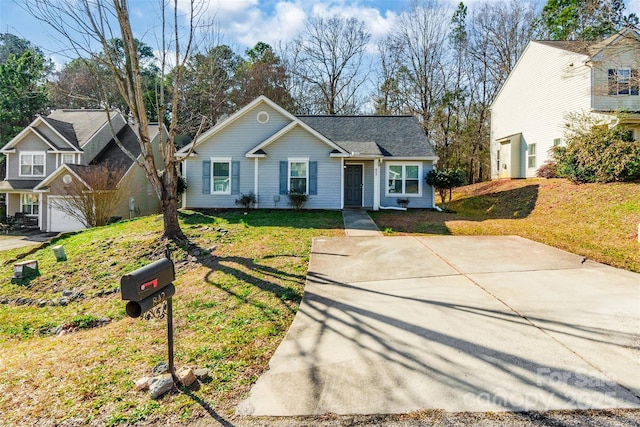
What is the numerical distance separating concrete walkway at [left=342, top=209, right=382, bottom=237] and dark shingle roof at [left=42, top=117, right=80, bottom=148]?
56.3 feet

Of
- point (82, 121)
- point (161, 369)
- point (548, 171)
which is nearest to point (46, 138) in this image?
point (82, 121)

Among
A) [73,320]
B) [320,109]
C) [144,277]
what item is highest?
[320,109]

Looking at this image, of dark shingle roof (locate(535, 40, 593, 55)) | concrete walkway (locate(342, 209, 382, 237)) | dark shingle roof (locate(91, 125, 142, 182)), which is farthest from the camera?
dark shingle roof (locate(91, 125, 142, 182))

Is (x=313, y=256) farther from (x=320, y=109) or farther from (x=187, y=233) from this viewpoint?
(x=320, y=109)

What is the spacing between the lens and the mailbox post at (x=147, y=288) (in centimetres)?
250

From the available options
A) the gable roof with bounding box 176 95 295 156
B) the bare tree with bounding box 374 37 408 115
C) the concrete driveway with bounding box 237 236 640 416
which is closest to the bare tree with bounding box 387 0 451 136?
the bare tree with bounding box 374 37 408 115

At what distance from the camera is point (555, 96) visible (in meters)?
18.0

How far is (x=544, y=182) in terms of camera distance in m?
16.4

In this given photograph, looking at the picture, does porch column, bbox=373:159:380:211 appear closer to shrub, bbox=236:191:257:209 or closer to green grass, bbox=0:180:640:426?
green grass, bbox=0:180:640:426

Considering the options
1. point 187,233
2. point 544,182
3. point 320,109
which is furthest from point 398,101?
point 187,233

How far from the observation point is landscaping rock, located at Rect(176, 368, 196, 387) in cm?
288

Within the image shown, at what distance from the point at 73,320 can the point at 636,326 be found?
24.8 feet

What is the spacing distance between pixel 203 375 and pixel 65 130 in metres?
23.3

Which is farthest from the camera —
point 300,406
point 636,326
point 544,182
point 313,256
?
point 544,182
